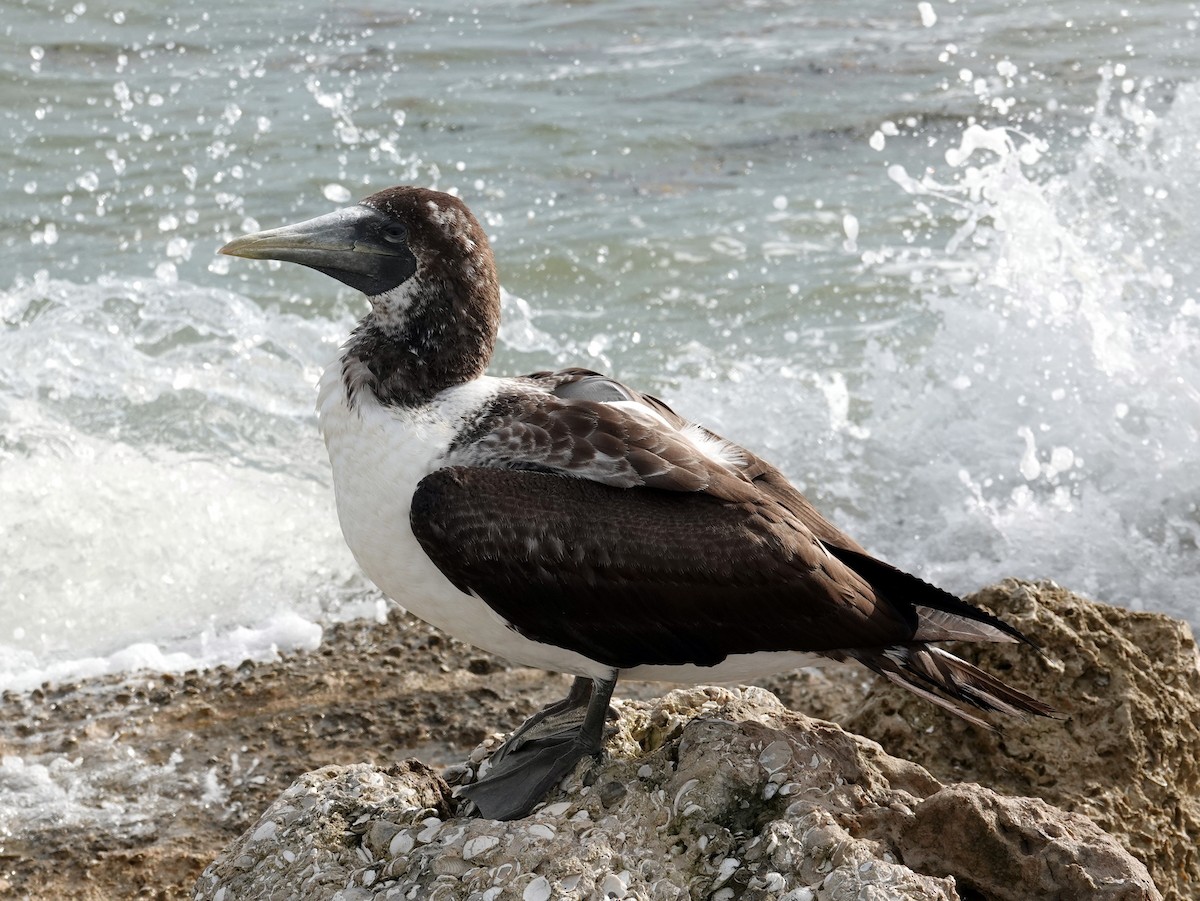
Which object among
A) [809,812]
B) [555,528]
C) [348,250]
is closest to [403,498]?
[555,528]

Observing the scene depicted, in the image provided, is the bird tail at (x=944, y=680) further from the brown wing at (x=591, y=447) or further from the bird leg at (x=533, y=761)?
the bird leg at (x=533, y=761)

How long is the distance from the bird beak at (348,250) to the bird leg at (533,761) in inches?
49.0

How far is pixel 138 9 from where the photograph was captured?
14.4 m

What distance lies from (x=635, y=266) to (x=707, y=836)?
7.44 meters

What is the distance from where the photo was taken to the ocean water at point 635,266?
7.41 meters

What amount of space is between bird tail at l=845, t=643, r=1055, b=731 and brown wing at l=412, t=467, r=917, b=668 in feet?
0.25

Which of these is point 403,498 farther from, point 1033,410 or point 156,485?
point 1033,410

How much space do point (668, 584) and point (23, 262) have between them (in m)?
7.88

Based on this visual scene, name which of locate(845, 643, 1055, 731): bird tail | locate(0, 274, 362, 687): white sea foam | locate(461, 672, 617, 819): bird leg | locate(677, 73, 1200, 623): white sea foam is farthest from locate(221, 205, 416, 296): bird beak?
locate(677, 73, 1200, 623): white sea foam

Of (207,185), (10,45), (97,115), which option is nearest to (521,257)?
(207,185)

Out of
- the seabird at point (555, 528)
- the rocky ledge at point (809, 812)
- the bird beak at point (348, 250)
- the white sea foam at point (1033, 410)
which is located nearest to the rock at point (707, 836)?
the rocky ledge at point (809, 812)

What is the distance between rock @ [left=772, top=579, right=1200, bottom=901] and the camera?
13.7 ft

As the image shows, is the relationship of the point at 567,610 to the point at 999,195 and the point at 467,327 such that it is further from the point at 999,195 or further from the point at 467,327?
the point at 999,195

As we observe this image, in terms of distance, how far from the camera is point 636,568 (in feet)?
11.9
